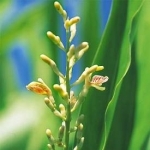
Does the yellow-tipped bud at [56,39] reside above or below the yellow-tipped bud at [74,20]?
below

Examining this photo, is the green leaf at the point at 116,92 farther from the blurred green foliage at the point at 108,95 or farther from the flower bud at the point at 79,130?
the flower bud at the point at 79,130

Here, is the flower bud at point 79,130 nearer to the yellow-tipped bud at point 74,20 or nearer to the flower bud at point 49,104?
the flower bud at point 49,104

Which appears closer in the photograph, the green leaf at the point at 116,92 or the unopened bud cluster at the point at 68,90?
the unopened bud cluster at the point at 68,90

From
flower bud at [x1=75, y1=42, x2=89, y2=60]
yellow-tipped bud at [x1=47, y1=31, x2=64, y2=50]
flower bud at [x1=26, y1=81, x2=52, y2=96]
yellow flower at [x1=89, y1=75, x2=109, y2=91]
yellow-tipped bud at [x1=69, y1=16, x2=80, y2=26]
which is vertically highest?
yellow-tipped bud at [x1=69, y1=16, x2=80, y2=26]

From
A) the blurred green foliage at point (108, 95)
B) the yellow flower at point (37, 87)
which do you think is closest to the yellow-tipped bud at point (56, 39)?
the yellow flower at point (37, 87)

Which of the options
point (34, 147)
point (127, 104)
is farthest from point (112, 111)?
point (34, 147)

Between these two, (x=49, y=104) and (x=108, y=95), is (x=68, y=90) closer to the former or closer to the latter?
(x=49, y=104)

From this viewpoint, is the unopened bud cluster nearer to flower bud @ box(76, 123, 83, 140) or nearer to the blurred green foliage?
flower bud @ box(76, 123, 83, 140)

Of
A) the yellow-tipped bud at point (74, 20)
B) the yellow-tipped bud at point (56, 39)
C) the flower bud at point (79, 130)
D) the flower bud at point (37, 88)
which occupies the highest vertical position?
the yellow-tipped bud at point (74, 20)

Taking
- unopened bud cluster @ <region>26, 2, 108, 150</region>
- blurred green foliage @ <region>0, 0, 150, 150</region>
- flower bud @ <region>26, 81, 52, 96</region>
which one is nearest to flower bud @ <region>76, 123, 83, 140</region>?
unopened bud cluster @ <region>26, 2, 108, 150</region>
